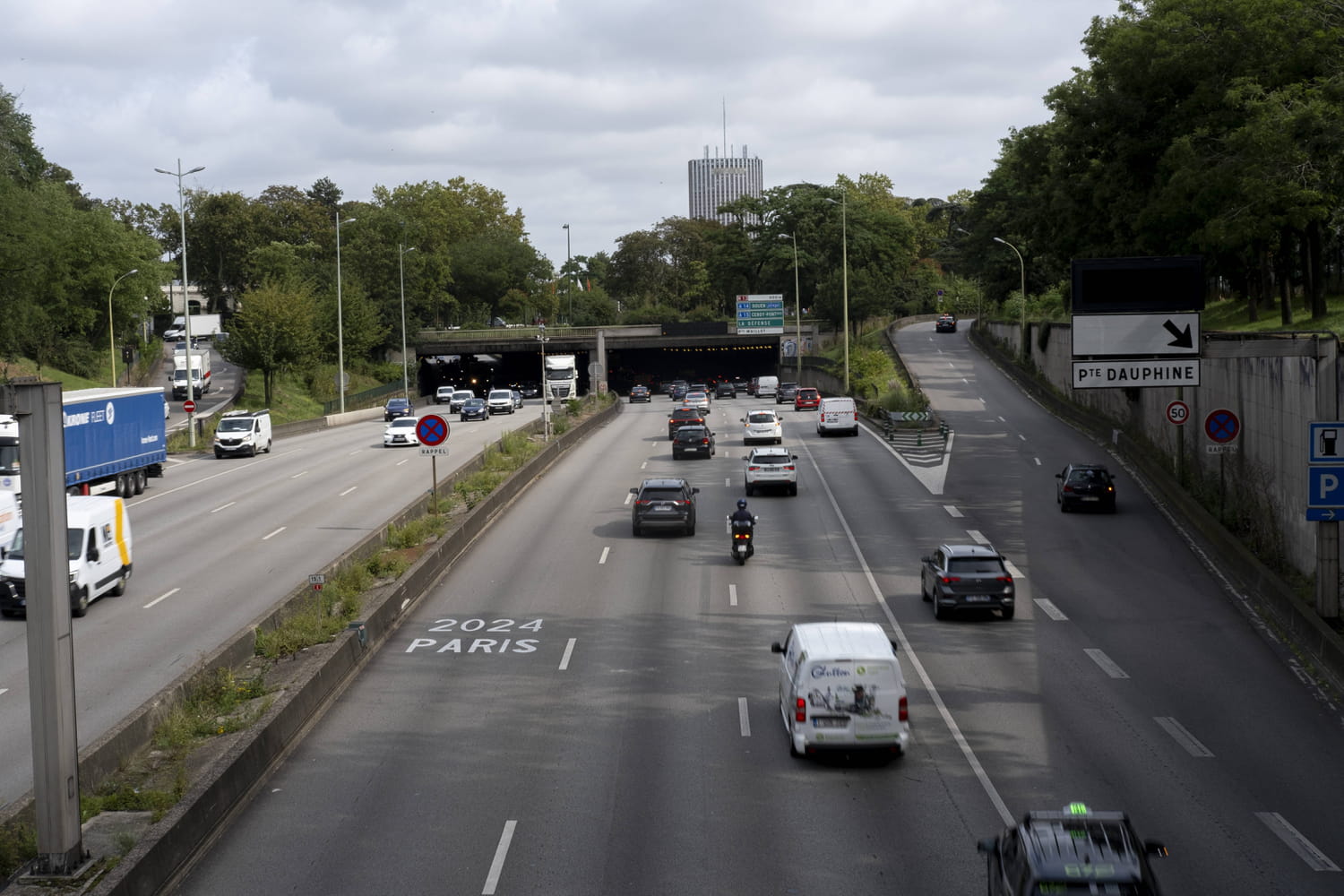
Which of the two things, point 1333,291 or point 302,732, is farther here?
point 1333,291

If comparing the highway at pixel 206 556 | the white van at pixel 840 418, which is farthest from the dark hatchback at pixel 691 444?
the highway at pixel 206 556

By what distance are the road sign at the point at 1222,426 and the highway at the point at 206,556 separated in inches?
842

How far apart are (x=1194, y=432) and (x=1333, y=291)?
23.4 meters

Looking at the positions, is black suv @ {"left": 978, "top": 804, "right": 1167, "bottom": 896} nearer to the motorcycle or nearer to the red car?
the motorcycle

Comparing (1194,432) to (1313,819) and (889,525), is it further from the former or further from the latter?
(1313,819)

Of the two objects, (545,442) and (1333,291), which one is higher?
(1333,291)

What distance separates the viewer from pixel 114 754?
15.1m

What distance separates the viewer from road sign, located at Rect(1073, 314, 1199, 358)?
959 inches

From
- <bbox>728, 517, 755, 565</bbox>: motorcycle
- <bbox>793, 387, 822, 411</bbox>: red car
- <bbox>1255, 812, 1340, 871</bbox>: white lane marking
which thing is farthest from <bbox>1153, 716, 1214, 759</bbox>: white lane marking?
<bbox>793, 387, 822, 411</bbox>: red car

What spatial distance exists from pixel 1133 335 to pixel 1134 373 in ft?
2.51

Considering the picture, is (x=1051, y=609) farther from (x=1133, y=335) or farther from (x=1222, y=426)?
(x=1222, y=426)

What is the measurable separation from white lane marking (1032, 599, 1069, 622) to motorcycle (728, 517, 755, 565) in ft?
23.3

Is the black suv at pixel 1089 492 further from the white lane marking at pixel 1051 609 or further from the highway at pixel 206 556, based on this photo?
the highway at pixel 206 556

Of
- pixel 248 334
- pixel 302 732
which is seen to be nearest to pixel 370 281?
pixel 248 334
